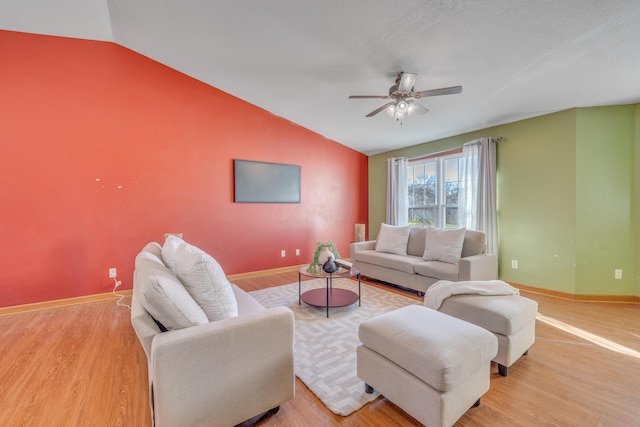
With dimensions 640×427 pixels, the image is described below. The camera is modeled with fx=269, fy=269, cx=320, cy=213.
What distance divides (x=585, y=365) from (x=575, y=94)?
2.70 m

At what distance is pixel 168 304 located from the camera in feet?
4.02

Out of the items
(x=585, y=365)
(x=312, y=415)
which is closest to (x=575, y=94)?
(x=585, y=365)

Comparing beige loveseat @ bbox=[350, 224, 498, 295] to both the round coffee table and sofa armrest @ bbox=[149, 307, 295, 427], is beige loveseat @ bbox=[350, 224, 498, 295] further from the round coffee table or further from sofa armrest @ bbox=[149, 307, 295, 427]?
sofa armrest @ bbox=[149, 307, 295, 427]

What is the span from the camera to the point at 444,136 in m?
4.54

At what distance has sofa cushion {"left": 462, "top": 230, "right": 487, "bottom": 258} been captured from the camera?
3365 mm

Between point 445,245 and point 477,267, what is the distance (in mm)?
471

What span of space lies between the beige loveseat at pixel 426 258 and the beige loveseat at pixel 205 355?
7.75 ft

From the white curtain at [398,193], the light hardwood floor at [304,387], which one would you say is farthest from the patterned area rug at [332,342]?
the white curtain at [398,193]

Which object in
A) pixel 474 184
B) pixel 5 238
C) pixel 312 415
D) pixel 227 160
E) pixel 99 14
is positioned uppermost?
pixel 99 14

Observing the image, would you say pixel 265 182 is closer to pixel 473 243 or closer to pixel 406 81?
pixel 406 81

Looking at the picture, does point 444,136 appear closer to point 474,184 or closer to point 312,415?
point 474,184

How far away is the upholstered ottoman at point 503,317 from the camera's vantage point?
1759mm

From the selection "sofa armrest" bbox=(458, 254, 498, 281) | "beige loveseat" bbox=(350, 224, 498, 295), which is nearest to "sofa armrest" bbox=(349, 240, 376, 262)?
"beige loveseat" bbox=(350, 224, 498, 295)

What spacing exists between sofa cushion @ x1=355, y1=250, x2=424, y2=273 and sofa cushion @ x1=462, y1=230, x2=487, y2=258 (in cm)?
56
